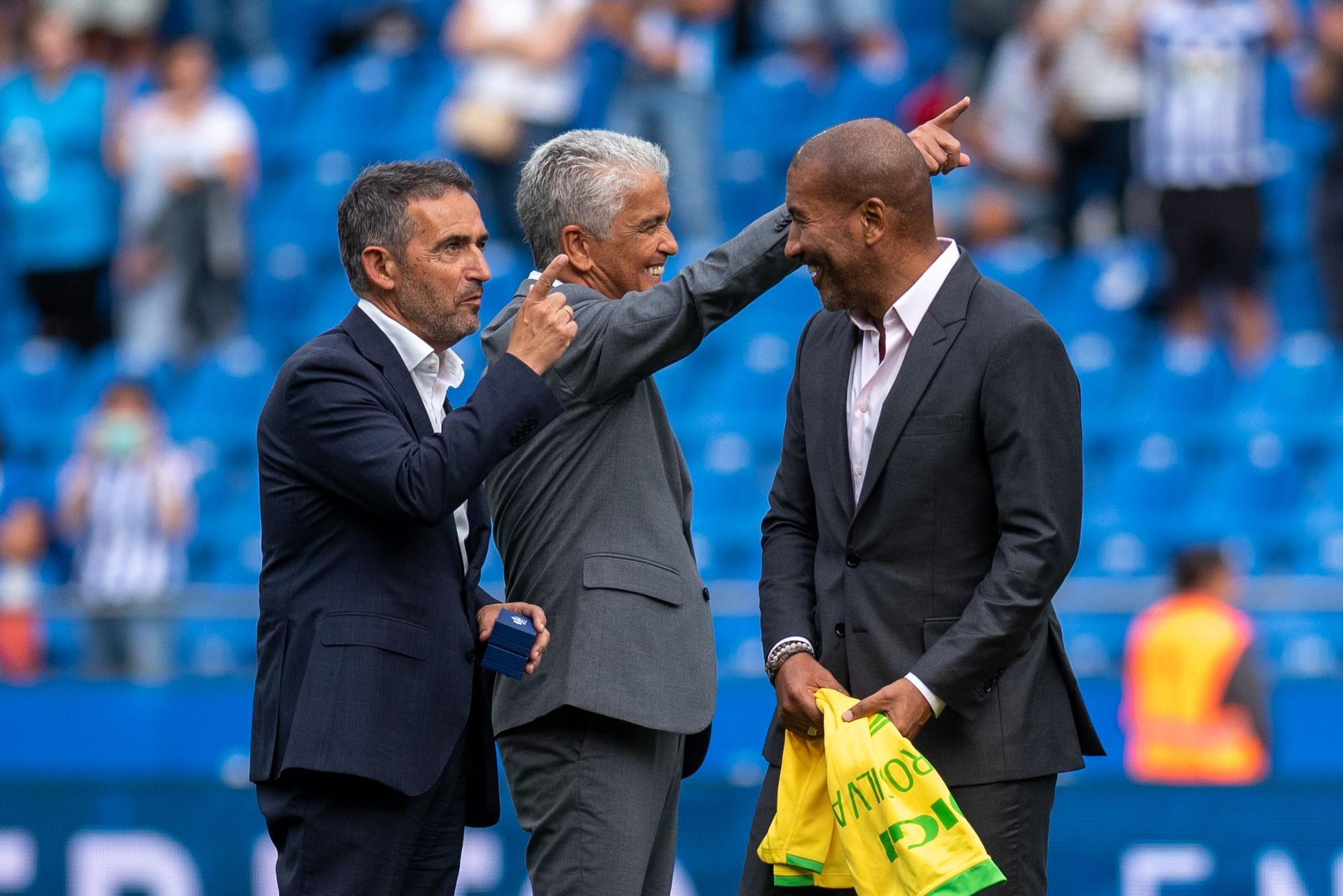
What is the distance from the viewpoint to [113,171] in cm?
1070

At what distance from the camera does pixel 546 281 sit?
3248mm

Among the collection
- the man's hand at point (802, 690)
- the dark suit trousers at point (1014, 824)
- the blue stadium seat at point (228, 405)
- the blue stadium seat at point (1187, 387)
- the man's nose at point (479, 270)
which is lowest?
the dark suit trousers at point (1014, 824)

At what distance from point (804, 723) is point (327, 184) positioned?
8.38 m

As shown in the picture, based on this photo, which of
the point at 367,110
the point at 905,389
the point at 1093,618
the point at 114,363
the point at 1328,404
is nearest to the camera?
the point at 905,389

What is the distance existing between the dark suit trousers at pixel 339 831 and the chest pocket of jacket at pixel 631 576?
466 millimetres

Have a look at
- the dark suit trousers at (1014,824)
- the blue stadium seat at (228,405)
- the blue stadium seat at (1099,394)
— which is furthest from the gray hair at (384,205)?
the blue stadium seat at (228,405)

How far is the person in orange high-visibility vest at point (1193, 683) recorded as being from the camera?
6.61 meters

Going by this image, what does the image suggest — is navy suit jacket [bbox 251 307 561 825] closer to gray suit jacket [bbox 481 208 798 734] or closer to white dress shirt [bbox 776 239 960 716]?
gray suit jacket [bbox 481 208 798 734]

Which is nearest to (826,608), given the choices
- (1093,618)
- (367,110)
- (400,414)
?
(400,414)

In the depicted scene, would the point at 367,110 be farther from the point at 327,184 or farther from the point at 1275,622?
the point at 1275,622

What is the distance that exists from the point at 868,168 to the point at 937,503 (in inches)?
22.0

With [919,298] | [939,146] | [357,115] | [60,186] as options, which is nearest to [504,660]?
[919,298]

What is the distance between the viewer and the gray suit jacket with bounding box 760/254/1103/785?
10.2ft

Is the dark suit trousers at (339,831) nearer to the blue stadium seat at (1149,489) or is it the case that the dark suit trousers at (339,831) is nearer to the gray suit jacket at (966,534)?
the gray suit jacket at (966,534)
